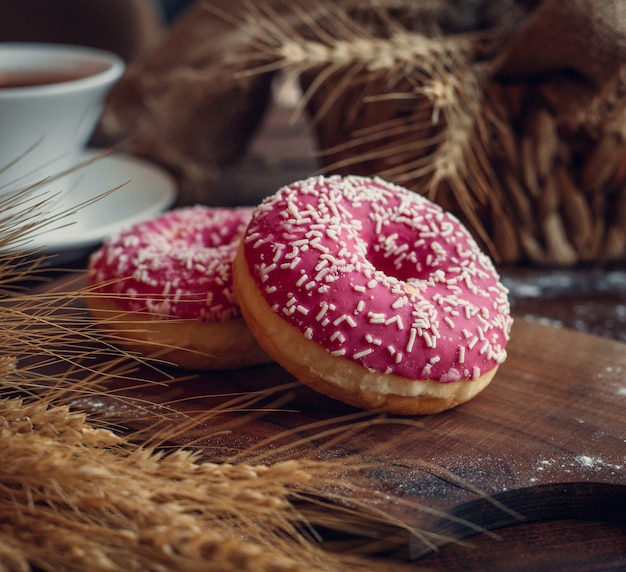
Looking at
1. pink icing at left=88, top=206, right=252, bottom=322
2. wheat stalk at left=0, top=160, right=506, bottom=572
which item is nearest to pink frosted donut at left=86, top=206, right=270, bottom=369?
pink icing at left=88, top=206, right=252, bottom=322

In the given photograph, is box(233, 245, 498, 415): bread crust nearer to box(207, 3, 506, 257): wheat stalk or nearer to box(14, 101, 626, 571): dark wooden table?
box(14, 101, 626, 571): dark wooden table

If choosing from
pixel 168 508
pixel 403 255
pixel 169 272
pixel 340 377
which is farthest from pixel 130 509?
pixel 403 255

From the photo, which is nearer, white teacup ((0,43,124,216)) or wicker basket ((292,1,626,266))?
wicker basket ((292,1,626,266))

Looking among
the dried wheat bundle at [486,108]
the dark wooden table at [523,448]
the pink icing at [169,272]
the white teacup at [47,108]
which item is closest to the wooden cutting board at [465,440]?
the dark wooden table at [523,448]

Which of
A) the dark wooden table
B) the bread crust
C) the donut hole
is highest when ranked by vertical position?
the donut hole

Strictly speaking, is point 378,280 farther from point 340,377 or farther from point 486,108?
point 486,108

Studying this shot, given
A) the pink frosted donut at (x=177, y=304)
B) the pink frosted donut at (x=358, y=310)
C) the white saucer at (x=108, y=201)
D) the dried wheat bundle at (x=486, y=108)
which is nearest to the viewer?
the pink frosted donut at (x=358, y=310)

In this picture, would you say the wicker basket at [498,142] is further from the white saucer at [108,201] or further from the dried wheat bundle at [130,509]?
the dried wheat bundle at [130,509]
